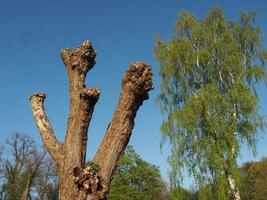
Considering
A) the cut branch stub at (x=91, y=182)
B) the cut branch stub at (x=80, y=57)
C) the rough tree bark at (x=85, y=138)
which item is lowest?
the cut branch stub at (x=91, y=182)

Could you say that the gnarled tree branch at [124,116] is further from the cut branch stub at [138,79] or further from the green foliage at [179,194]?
the green foliage at [179,194]

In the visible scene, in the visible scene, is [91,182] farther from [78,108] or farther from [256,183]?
[256,183]

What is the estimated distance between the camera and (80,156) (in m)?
7.81

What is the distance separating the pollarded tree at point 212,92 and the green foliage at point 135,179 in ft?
55.5

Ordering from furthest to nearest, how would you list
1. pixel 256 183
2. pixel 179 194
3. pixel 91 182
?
pixel 256 183, pixel 179 194, pixel 91 182

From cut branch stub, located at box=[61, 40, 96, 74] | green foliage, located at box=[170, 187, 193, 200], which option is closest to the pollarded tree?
green foliage, located at box=[170, 187, 193, 200]

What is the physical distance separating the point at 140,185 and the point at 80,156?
33.0m

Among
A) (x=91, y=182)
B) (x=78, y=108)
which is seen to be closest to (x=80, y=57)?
(x=78, y=108)

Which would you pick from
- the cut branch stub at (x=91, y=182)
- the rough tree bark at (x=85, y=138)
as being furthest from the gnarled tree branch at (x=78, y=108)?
the cut branch stub at (x=91, y=182)

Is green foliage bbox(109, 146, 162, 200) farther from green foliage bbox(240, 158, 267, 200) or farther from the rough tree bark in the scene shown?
the rough tree bark

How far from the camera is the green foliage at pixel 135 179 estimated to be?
3797 centimetres

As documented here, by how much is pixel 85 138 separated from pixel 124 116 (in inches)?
33.0

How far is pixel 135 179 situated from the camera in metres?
39.4

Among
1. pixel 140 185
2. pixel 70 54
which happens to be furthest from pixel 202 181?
pixel 140 185
